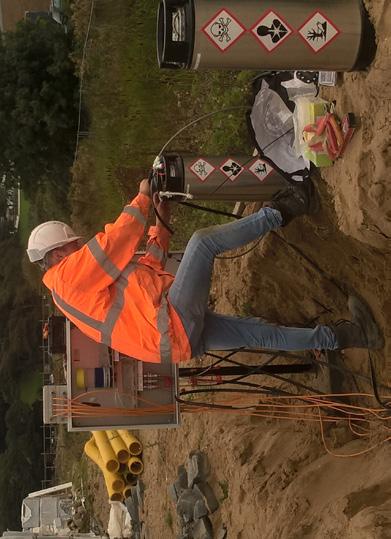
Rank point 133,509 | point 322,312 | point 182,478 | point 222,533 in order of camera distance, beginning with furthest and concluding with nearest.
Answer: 1. point 133,509
2. point 182,478
3. point 222,533
4. point 322,312

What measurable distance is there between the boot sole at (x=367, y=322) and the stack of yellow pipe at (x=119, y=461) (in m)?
5.11

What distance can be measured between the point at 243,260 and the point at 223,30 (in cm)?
300

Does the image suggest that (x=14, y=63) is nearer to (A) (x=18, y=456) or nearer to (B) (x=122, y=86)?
(B) (x=122, y=86)

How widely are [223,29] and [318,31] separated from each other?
0.53 m

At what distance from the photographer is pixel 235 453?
20.0 ft

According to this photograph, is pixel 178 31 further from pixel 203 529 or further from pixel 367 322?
pixel 203 529

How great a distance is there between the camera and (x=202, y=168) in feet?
17.0

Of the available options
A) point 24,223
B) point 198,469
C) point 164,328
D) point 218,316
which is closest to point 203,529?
point 198,469

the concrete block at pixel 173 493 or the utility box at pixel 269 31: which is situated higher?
the utility box at pixel 269 31

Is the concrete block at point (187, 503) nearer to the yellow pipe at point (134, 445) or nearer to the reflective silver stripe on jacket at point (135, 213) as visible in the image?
the yellow pipe at point (134, 445)

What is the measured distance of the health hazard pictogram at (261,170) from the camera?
16.8ft

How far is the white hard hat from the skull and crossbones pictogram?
1.74 meters

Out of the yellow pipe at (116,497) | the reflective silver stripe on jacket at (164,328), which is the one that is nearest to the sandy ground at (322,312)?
the reflective silver stripe on jacket at (164,328)

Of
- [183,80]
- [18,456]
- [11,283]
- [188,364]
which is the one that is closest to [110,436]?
[188,364]
